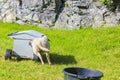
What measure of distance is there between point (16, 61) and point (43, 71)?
7.51ft

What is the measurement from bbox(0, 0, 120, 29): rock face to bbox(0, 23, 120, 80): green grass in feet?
7.84

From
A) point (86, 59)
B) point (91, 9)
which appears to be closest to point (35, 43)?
point (86, 59)

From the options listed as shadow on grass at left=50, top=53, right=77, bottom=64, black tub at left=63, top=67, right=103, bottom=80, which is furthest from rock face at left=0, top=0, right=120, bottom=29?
black tub at left=63, top=67, right=103, bottom=80

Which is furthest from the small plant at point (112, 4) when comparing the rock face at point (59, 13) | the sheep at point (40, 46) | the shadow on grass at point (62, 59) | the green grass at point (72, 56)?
the sheep at point (40, 46)

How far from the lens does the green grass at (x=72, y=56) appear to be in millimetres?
13570

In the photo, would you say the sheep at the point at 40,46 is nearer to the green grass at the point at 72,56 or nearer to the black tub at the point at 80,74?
the green grass at the point at 72,56

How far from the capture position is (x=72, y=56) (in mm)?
17281

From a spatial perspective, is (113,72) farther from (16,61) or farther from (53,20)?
(53,20)

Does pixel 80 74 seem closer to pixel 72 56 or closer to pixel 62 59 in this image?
pixel 62 59

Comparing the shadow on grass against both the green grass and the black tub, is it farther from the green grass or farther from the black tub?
the black tub

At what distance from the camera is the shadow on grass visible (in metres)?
16.0

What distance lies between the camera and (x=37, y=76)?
43.0 feet

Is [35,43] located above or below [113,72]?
above

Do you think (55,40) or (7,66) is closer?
(7,66)
